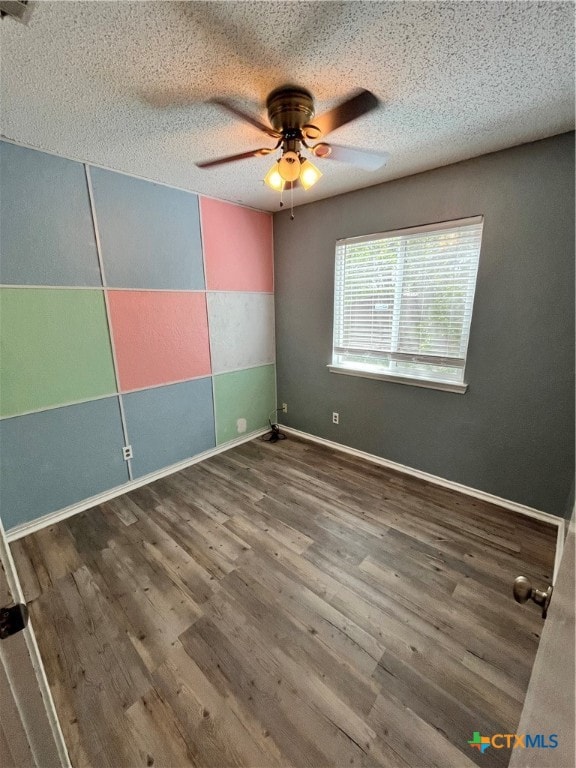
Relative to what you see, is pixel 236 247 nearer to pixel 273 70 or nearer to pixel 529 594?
pixel 273 70

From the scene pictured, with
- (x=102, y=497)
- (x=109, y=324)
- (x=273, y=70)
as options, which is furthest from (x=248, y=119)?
(x=102, y=497)

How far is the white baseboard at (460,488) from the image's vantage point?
196cm

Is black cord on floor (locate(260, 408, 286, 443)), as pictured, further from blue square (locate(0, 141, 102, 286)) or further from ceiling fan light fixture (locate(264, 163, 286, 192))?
ceiling fan light fixture (locate(264, 163, 286, 192))

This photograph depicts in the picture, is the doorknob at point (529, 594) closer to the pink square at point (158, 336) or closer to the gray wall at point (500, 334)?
the gray wall at point (500, 334)

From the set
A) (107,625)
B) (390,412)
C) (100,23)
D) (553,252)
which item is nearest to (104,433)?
(107,625)

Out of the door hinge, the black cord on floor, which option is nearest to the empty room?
the door hinge

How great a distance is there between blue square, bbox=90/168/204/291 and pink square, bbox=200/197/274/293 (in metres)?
0.12

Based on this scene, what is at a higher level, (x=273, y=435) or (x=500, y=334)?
(x=500, y=334)

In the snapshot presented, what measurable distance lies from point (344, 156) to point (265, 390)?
2458 millimetres

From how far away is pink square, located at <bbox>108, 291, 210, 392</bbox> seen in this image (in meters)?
2.33

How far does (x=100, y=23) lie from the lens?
3.34 feet

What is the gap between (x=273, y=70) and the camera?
48.7 inches

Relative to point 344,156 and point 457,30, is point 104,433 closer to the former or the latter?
point 344,156

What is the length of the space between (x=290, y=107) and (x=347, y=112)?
324 mm
